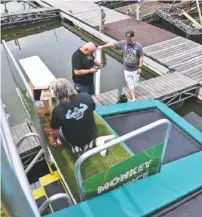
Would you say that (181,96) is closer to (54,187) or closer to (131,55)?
(131,55)

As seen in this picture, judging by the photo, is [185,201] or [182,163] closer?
[185,201]

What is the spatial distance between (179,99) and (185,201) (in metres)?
5.68

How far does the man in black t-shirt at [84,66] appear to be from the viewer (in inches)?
237

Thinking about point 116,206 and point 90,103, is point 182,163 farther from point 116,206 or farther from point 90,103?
point 90,103

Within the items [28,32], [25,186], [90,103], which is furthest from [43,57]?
[25,186]

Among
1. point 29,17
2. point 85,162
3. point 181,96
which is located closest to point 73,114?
point 85,162

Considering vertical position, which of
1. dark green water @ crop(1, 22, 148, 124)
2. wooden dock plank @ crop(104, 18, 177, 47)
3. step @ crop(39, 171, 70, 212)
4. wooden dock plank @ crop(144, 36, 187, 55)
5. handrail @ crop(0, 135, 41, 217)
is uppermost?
handrail @ crop(0, 135, 41, 217)

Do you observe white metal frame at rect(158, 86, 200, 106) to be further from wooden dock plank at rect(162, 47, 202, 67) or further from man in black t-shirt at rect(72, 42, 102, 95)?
man in black t-shirt at rect(72, 42, 102, 95)

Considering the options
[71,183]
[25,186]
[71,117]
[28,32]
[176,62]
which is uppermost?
[25,186]

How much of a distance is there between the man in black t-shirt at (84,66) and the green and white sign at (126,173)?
2.87 meters

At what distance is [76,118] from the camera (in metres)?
4.14

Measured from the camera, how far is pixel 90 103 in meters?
4.22

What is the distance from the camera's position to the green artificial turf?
179 inches

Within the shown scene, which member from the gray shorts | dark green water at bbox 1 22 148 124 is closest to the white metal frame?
the gray shorts
